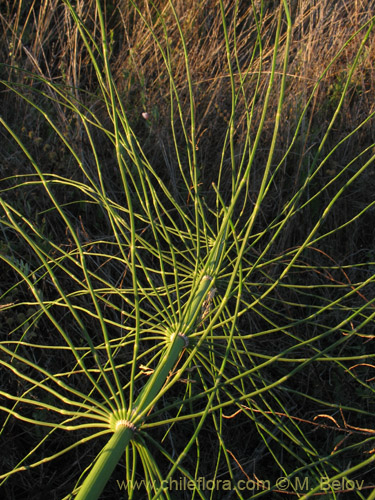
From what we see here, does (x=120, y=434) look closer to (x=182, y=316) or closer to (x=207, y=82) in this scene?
(x=182, y=316)

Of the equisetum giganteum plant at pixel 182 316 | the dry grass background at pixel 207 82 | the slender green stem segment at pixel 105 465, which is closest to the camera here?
the slender green stem segment at pixel 105 465

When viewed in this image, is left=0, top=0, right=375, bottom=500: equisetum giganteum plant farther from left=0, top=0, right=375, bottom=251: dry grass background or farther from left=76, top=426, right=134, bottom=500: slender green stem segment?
left=76, top=426, right=134, bottom=500: slender green stem segment

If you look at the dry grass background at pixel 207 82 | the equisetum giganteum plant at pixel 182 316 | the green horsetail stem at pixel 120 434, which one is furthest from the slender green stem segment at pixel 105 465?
the dry grass background at pixel 207 82

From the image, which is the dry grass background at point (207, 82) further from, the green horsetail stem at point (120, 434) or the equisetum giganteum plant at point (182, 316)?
the green horsetail stem at point (120, 434)

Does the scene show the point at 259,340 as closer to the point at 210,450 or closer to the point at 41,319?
the point at 210,450

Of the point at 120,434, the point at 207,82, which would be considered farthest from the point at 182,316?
the point at 207,82

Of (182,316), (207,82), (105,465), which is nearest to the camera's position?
(105,465)

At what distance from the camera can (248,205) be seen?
2355mm

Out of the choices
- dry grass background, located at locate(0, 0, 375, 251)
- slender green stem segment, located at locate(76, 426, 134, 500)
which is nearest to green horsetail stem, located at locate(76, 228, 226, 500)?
slender green stem segment, located at locate(76, 426, 134, 500)

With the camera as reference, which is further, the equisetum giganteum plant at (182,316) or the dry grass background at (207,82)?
the dry grass background at (207,82)

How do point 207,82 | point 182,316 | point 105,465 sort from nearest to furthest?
Result: point 105,465 < point 182,316 < point 207,82

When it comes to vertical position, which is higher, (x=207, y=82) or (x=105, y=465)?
(x=207, y=82)

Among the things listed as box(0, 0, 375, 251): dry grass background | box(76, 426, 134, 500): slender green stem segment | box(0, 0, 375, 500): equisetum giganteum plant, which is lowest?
box(0, 0, 375, 500): equisetum giganteum plant

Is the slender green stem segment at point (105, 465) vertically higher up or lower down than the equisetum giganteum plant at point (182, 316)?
higher up
